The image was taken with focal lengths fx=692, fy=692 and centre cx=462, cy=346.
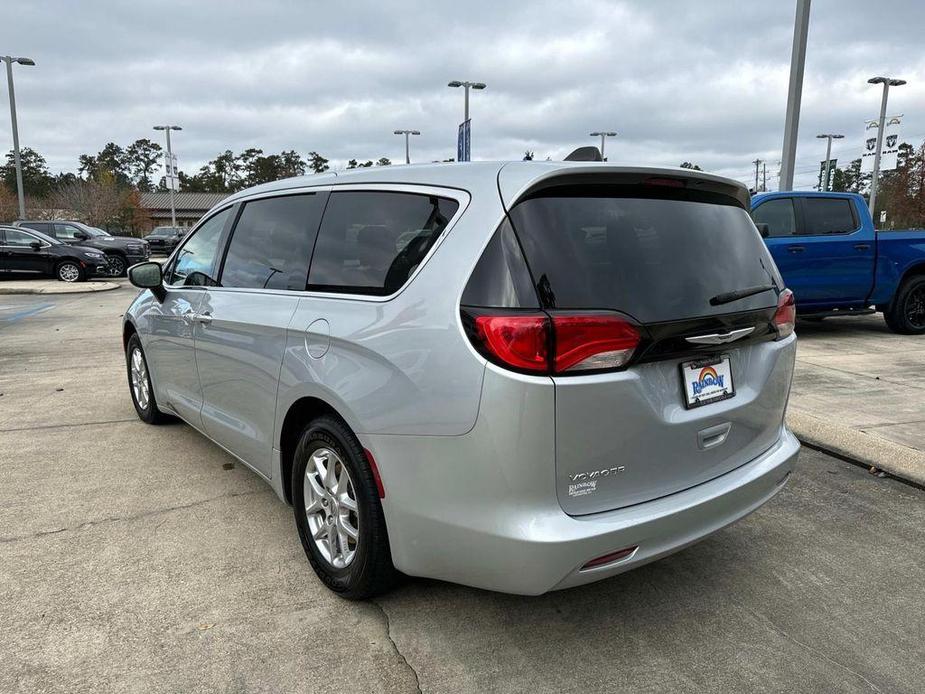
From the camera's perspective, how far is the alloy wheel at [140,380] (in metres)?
5.07

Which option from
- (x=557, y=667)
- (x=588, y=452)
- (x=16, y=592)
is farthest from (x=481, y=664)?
(x=16, y=592)

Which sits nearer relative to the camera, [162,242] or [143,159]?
[162,242]

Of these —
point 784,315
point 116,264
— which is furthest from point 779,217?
point 116,264

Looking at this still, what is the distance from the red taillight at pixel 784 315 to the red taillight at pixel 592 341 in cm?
101

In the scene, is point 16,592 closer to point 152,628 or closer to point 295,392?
point 152,628

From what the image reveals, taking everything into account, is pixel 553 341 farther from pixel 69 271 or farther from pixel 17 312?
pixel 69 271

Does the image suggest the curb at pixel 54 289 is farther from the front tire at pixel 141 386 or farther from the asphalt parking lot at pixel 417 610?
the asphalt parking lot at pixel 417 610

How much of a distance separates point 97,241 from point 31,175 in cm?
7515

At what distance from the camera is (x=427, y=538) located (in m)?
2.37

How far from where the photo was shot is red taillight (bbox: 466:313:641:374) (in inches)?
82.3

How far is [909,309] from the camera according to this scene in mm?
9680

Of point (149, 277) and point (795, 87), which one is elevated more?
point (795, 87)

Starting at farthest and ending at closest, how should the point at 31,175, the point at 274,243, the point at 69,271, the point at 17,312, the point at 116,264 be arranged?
the point at 31,175 → the point at 116,264 → the point at 69,271 → the point at 17,312 → the point at 274,243

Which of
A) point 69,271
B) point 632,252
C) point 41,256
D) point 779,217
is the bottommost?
point 69,271
